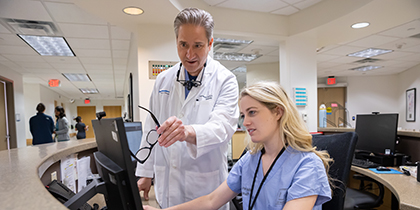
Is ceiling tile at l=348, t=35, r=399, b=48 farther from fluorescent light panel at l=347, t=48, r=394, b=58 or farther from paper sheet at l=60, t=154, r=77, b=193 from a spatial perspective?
paper sheet at l=60, t=154, r=77, b=193

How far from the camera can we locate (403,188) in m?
1.46

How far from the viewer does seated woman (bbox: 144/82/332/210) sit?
1.04 meters

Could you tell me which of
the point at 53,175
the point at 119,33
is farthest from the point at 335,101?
the point at 53,175

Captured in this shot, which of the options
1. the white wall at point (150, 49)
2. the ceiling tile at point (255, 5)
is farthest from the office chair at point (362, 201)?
the ceiling tile at point (255, 5)

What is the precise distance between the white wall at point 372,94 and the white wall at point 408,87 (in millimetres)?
226

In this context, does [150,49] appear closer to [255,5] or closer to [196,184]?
[255,5]

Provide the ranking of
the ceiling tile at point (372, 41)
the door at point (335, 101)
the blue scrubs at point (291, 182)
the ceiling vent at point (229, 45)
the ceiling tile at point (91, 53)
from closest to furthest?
the blue scrubs at point (291, 182)
the ceiling vent at point (229, 45)
the ceiling tile at point (372, 41)
the ceiling tile at point (91, 53)
the door at point (335, 101)

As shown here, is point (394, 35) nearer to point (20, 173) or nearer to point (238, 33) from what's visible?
point (238, 33)

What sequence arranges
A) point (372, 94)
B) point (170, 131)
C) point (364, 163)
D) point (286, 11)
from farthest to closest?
point (372, 94) < point (286, 11) < point (364, 163) < point (170, 131)

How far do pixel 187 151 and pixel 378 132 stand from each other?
2.08 metres

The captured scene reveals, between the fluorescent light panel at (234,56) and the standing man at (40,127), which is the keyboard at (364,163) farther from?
the standing man at (40,127)

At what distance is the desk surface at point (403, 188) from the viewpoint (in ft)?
3.94

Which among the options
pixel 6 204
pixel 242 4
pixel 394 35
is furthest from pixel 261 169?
pixel 394 35

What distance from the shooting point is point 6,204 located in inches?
20.2
